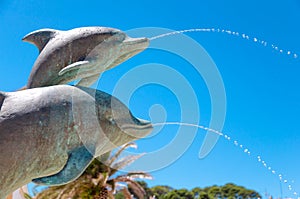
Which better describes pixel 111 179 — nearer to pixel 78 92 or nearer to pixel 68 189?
pixel 68 189

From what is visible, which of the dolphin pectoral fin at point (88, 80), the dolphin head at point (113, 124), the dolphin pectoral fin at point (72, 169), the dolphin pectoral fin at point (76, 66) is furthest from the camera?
the dolphin pectoral fin at point (88, 80)

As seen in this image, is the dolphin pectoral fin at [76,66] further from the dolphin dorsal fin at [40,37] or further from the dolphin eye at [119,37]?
the dolphin dorsal fin at [40,37]

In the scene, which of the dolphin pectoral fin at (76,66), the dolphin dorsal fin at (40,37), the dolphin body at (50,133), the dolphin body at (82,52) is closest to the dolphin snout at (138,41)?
the dolphin body at (82,52)

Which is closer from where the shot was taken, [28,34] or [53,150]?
[53,150]

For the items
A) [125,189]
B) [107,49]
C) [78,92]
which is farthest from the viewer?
[125,189]

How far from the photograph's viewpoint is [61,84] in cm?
572

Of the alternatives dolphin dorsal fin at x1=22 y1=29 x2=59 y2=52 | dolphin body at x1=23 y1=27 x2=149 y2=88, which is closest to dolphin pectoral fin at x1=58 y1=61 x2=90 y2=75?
dolphin body at x1=23 y1=27 x2=149 y2=88

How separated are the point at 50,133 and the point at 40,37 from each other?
6.08 ft

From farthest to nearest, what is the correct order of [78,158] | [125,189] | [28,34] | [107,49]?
[125,189], [28,34], [107,49], [78,158]

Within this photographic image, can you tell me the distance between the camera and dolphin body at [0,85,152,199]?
479 centimetres

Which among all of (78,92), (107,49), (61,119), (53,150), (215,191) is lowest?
(53,150)

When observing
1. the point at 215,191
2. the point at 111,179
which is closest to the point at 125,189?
the point at 111,179

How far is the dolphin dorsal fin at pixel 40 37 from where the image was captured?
235 inches

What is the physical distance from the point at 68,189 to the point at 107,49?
11349 millimetres
